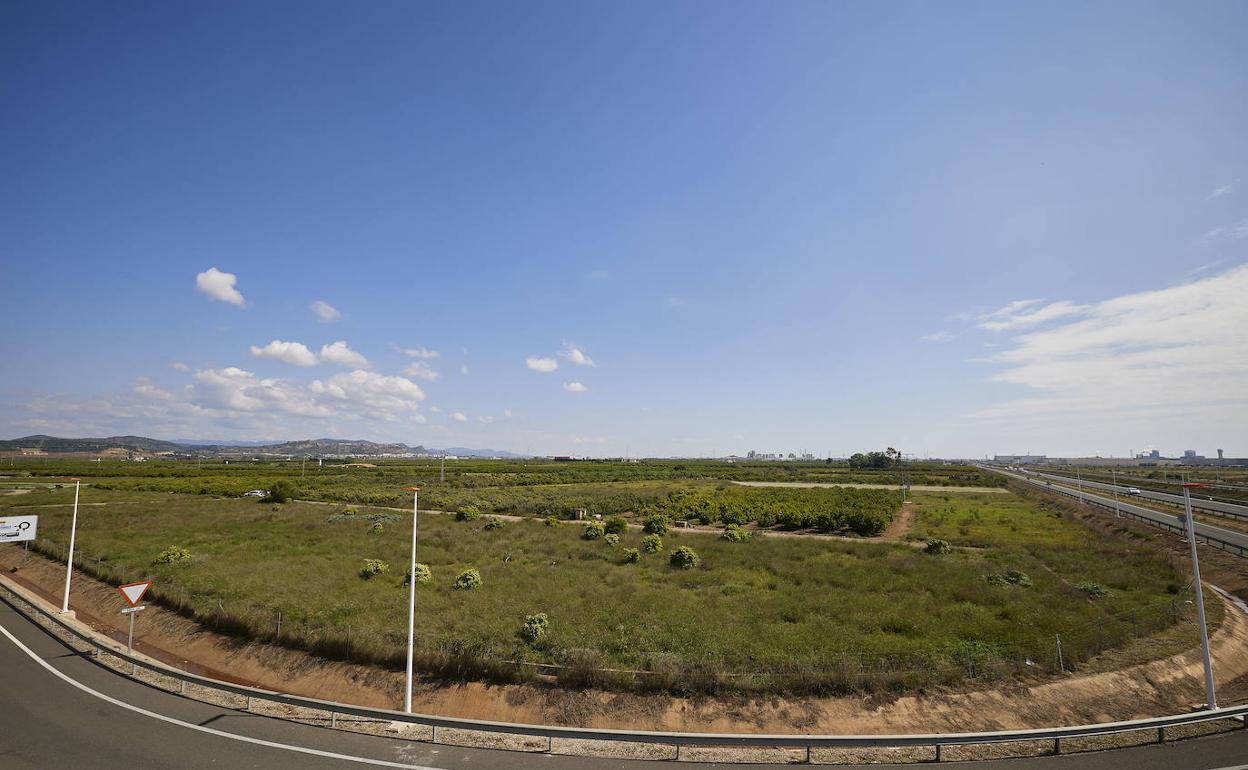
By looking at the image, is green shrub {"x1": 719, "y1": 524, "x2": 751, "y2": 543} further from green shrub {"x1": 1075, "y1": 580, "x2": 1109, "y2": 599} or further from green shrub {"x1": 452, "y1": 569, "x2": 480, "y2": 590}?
green shrub {"x1": 452, "y1": 569, "x2": 480, "y2": 590}

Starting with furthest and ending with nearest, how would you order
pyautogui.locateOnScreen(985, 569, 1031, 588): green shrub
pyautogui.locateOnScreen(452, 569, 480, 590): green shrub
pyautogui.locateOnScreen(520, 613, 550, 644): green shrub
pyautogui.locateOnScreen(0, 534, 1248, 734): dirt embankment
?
pyautogui.locateOnScreen(985, 569, 1031, 588): green shrub → pyautogui.locateOnScreen(452, 569, 480, 590): green shrub → pyautogui.locateOnScreen(520, 613, 550, 644): green shrub → pyautogui.locateOnScreen(0, 534, 1248, 734): dirt embankment

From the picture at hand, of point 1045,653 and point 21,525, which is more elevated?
point 21,525

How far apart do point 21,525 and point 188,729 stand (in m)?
33.9

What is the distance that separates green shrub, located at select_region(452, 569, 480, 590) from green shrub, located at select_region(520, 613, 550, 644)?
653 centimetres

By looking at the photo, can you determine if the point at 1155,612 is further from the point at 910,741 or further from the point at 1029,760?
the point at 910,741

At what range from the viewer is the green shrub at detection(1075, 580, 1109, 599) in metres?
27.9

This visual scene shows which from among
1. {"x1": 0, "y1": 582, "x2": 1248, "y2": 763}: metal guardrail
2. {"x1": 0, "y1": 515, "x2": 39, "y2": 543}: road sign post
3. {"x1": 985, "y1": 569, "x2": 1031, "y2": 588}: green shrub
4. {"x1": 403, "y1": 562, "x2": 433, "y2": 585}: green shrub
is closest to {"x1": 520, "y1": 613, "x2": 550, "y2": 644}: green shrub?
{"x1": 0, "y1": 582, "x2": 1248, "y2": 763}: metal guardrail

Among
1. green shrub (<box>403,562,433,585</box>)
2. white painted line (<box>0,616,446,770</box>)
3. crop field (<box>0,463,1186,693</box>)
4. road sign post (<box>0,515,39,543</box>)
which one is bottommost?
white painted line (<box>0,616,446,770</box>)

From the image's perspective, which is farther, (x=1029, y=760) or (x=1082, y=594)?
(x=1082, y=594)

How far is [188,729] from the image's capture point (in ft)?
49.8

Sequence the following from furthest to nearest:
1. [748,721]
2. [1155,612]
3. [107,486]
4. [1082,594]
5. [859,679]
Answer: [107,486] → [1082,594] → [1155,612] → [859,679] → [748,721]

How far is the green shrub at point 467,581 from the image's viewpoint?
93.6ft

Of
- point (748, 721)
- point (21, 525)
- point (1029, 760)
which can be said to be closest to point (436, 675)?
point (748, 721)

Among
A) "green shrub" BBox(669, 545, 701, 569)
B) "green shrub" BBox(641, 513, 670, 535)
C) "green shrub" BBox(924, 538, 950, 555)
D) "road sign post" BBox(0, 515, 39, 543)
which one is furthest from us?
"green shrub" BBox(641, 513, 670, 535)
